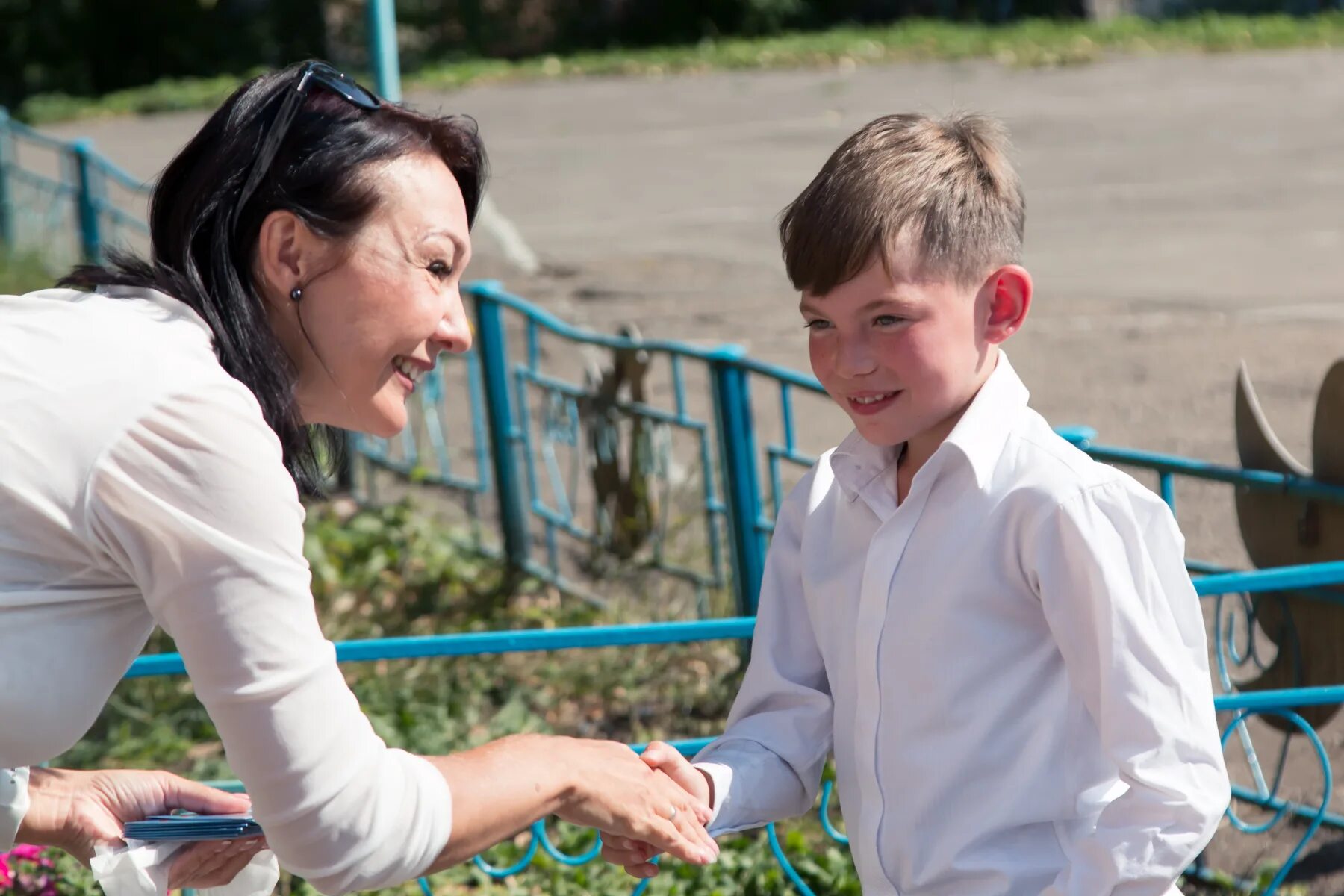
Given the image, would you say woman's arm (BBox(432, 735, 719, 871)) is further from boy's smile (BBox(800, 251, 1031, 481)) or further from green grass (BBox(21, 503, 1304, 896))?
green grass (BBox(21, 503, 1304, 896))

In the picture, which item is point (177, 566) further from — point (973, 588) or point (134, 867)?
point (973, 588)

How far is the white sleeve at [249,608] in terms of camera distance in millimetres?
1540

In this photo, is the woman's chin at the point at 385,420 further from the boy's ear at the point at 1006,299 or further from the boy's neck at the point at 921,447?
the boy's ear at the point at 1006,299

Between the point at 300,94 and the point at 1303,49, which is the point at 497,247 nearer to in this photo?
the point at 300,94

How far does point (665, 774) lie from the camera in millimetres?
2029

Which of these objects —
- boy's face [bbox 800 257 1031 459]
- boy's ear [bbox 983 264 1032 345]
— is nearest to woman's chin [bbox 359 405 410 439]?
boy's face [bbox 800 257 1031 459]

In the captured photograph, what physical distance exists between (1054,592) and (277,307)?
3.09ft

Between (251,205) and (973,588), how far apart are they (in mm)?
936

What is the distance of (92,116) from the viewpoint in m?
18.7

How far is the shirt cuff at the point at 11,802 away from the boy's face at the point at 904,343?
1.12 meters

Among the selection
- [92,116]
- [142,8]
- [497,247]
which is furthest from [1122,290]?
[142,8]

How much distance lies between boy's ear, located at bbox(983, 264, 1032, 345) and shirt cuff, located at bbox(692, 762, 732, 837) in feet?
2.12

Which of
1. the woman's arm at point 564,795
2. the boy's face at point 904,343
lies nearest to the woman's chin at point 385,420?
the woman's arm at point 564,795

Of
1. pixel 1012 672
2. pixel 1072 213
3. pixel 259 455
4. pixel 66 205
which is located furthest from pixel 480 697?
pixel 66 205
